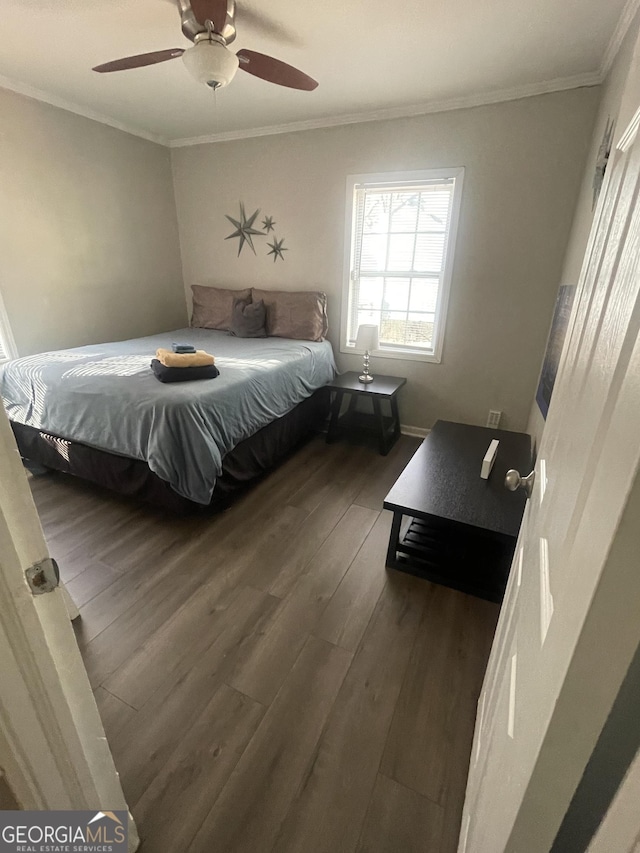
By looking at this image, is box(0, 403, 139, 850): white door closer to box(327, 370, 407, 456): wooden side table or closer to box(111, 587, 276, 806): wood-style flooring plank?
box(111, 587, 276, 806): wood-style flooring plank

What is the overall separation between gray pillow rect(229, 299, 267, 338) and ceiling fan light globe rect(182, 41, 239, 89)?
1.77 m

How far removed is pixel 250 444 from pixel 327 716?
1.53 metres

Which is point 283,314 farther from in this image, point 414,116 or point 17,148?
point 17,148

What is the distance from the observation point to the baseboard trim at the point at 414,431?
131 inches

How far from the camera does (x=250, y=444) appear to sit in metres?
2.42

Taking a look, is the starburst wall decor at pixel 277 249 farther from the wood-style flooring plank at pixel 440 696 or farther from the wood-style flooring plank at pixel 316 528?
the wood-style flooring plank at pixel 440 696

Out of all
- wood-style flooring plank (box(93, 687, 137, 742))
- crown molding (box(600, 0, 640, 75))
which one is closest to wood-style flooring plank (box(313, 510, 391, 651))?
wood-style flooring plank (box(93, 687, 137, 742))

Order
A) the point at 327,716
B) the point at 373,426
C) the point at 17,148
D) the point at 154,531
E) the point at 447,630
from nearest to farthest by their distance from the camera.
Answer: the point at 327,716 < the point at 447,630 < the point at 154,531 < the point at 17,148 < the point at 373,426

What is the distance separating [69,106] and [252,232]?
1552 millimetres

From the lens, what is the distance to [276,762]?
1111 millimetres

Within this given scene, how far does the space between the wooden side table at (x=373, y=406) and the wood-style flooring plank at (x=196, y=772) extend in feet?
6.67

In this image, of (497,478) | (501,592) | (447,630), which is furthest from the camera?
(497,478)

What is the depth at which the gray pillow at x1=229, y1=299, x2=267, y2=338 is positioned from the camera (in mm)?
3381

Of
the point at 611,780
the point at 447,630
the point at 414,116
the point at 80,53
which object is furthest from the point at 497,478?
the point at 80,53
